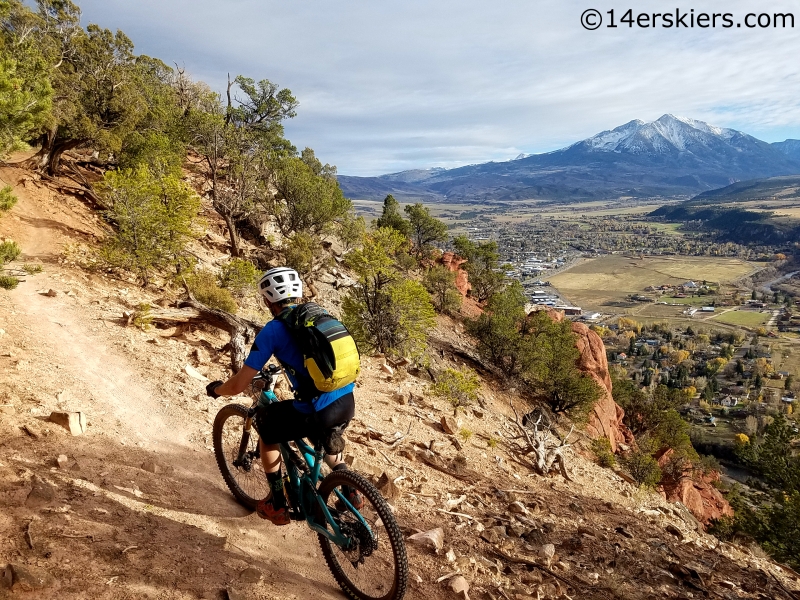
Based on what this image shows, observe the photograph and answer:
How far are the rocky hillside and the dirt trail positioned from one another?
24mm

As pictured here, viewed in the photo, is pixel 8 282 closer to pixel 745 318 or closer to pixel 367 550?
pixel 367 550

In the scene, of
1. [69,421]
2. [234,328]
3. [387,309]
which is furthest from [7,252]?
[387,309]

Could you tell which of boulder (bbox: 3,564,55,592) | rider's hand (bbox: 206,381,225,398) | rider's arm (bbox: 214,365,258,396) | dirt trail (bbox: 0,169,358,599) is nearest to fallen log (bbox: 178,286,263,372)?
dirt trail (bbox: 0,169,358,599)

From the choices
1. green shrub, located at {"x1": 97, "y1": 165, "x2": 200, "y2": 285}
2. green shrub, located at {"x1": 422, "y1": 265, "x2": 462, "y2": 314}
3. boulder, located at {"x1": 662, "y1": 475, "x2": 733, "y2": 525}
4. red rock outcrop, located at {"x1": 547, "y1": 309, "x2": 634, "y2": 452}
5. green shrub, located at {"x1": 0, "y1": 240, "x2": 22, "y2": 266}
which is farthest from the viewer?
green shrub, located at {"x1": 422, "y1": 265, "x2": 462, "y2": 314}

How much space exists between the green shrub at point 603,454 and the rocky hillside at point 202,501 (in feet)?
20.4

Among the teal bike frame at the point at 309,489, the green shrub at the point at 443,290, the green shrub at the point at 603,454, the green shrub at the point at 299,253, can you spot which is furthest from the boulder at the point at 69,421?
the green shrub at the point at 443,290

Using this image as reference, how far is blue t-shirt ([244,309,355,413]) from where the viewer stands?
4586 millimetres

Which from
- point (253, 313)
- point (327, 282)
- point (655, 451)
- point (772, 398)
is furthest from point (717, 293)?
point (253, 313)

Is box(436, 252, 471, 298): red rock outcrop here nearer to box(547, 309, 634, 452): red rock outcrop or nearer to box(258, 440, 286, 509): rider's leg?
box(547, 309, 634, 452): red rock outcrop

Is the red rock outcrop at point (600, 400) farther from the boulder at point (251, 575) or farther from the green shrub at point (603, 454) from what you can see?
the boulder at point (251, 575)

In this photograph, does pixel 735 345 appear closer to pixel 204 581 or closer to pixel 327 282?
pixel 327 282

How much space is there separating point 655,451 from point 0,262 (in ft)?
122

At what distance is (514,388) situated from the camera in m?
29.6

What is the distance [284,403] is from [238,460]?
209cm
